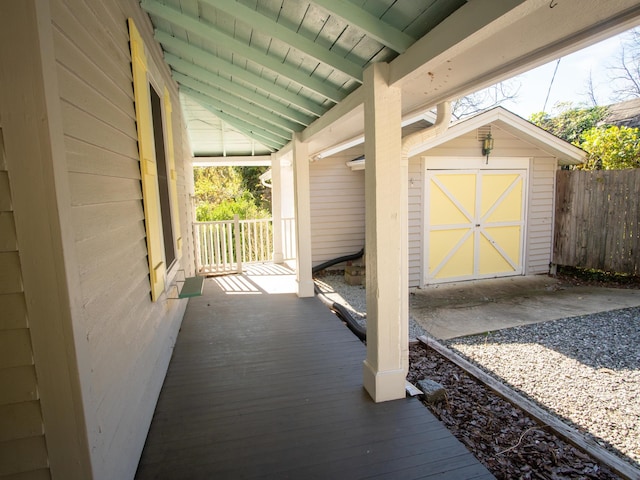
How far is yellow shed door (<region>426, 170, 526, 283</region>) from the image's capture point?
6.66 m

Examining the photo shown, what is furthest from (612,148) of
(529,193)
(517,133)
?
(517,133)

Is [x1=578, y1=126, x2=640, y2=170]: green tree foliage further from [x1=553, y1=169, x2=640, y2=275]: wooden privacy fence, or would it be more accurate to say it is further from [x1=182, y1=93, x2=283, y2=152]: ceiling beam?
[x1=182, y1=93, x2=283, y2=152]: ceiling beam

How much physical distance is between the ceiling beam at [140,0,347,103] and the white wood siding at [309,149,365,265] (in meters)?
4.24

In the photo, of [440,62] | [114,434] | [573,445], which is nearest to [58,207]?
[114,434]

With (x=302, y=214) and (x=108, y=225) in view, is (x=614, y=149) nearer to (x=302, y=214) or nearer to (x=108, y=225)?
(x=302, y=214)

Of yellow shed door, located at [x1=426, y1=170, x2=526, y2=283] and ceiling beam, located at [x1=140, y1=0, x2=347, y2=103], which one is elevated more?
ceiling beam, located at [x1=140, y1=0, x2=347, y2=103]

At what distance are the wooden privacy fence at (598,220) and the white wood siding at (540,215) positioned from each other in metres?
0.22

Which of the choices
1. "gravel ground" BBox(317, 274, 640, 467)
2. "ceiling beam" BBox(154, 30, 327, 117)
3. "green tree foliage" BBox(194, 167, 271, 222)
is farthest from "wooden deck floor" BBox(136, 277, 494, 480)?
"green tree foliage" BBox(194, 167, 271, 222)

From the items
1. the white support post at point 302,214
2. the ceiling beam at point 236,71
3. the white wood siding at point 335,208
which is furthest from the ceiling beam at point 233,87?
the white wood siding at point 335,208

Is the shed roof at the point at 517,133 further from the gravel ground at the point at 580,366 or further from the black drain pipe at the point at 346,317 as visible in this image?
the gravel ground at the point at 580,366

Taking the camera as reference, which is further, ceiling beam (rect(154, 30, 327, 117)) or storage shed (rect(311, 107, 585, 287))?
storage shed (rect(311, 107, 585, 287))

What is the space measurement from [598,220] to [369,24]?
7308 millimetres

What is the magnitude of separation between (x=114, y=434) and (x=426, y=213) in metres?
5.90

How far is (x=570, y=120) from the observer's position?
15242 mm
